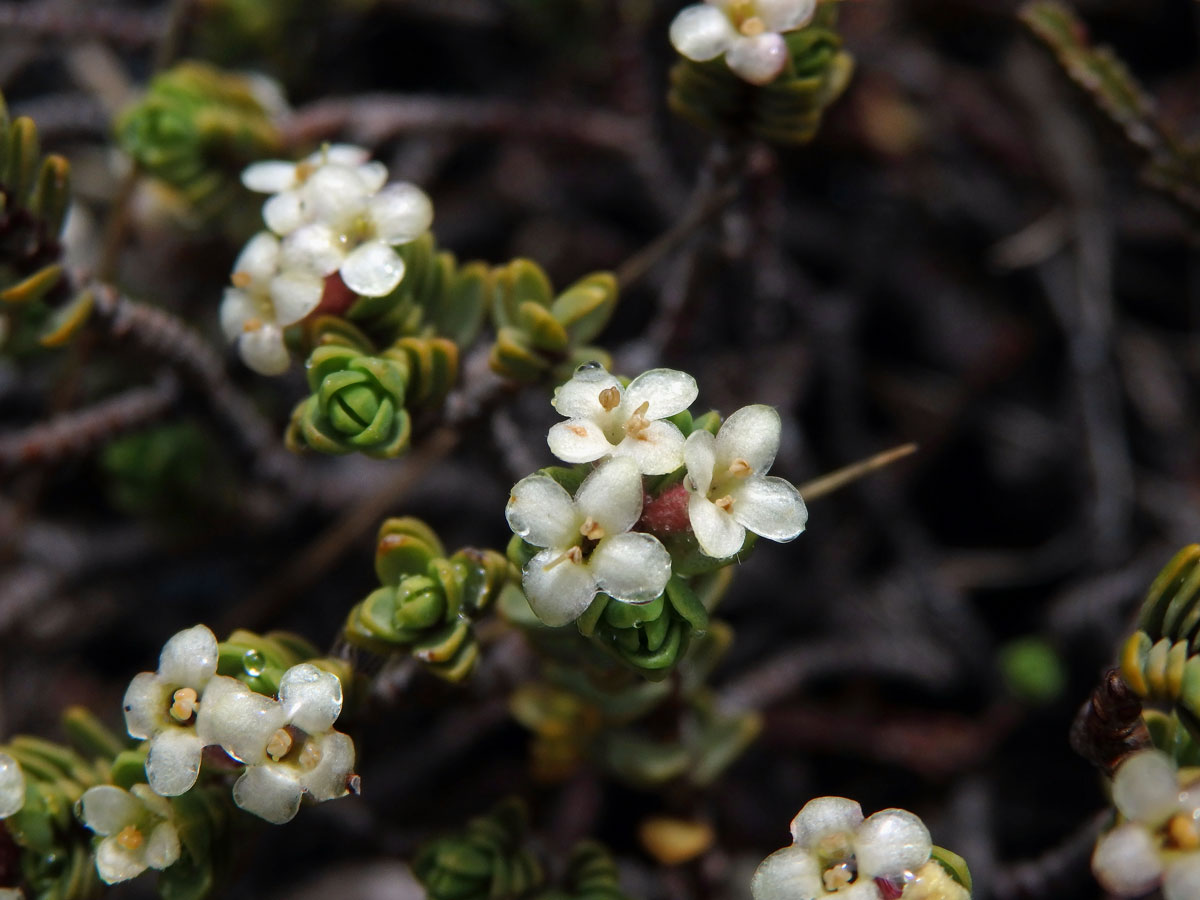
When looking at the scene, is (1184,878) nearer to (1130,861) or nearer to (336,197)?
(1130,861)

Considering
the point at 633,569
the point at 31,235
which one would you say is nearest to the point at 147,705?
the point at 633,569

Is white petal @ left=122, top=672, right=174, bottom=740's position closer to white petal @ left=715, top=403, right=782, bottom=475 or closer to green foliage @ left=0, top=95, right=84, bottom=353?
green foliage @ left=0, top=95, right=84, bottom=353

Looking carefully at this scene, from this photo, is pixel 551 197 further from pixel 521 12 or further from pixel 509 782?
pixel 509 782

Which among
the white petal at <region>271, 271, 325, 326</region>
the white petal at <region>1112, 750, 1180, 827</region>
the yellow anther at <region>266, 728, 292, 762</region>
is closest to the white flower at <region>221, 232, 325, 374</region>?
the white petal at <region>271, 271, 325, 326</region>

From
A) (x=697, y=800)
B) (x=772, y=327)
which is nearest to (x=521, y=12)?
(x=772, y=327)

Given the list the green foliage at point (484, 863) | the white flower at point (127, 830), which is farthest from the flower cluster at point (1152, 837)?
the white flower at point (127, 830)

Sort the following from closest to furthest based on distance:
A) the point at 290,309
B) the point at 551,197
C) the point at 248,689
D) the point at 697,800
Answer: the point at 248,689 → the point at 290,309 → the point at 697,800 → the point at 551,197

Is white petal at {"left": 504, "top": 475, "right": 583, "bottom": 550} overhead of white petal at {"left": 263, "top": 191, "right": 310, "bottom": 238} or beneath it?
beneath
